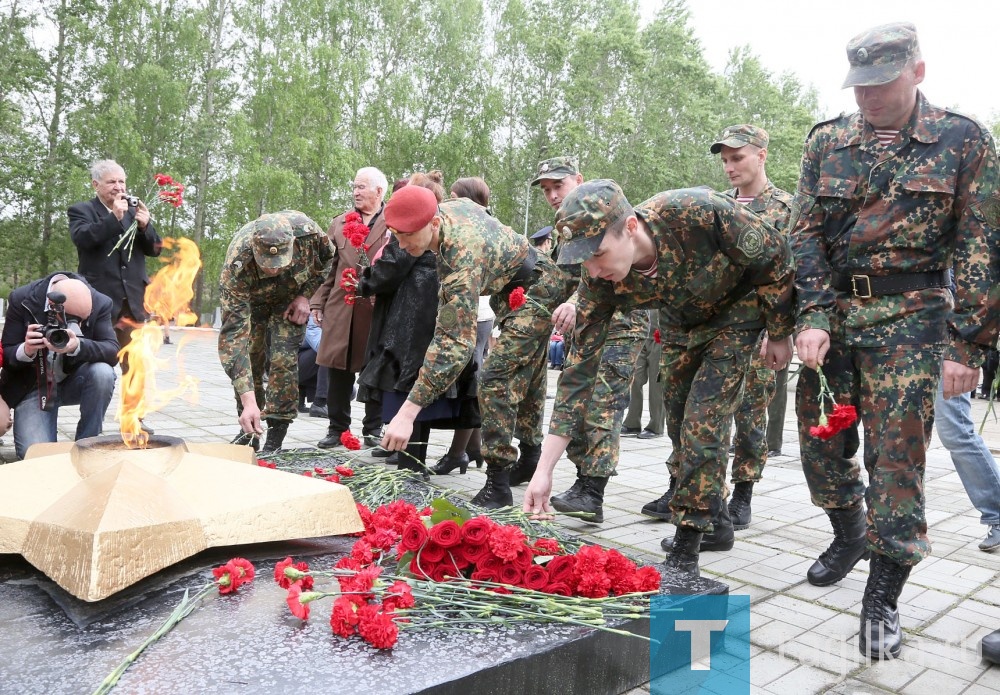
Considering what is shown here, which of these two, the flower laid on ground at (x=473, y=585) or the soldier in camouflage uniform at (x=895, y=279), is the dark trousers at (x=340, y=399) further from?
the soldier in camouflage uniform at (x=895, y=279)

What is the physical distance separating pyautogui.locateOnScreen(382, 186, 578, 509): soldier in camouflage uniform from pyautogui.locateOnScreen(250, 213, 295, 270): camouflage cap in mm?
1107

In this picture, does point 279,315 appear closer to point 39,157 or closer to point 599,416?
point 599,416

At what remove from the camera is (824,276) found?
3.21 m

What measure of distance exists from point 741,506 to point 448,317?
207 cm

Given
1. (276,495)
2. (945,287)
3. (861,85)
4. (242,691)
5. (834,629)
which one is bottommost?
(834,629)

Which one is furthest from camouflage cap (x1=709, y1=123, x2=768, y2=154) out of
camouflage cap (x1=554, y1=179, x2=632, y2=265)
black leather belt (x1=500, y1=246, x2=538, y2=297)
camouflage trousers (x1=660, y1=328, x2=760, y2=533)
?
camouflage cap (x1=554, y1=179, x2=632, y2=265)

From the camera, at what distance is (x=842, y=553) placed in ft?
11.8

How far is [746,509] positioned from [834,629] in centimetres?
161

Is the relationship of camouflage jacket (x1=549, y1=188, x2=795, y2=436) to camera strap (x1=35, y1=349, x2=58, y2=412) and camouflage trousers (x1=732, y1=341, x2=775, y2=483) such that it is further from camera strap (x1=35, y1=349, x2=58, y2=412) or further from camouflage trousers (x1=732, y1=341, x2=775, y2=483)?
camera strap (x1=35, y1=349, x2=58, y2=412)

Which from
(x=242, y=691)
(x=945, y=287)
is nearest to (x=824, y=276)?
(x=945, y=287)

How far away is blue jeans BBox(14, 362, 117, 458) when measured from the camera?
504 centimetres

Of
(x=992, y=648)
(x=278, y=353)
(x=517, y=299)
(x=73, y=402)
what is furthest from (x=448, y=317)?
(x=73, y=402)

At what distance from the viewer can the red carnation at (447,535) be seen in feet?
8.59

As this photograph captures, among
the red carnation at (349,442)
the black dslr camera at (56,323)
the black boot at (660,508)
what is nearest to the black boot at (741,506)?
the black boot at (660,508)
